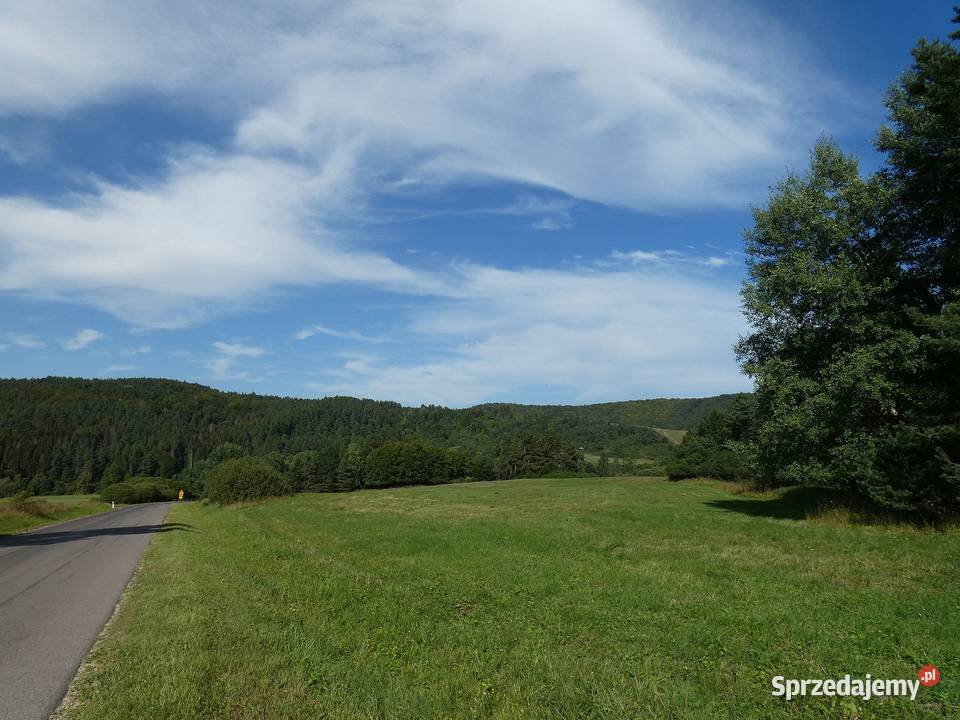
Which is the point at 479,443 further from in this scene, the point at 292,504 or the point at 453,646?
the point at 453,646

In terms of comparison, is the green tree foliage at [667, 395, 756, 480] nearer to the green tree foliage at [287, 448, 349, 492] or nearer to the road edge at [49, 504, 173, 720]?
the road edge at [49, 504, 173, 720]

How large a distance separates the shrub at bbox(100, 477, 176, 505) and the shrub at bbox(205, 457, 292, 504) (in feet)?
188

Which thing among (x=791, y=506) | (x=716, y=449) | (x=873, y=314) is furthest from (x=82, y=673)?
(x=716, y=449)

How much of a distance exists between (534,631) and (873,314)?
2263 cm

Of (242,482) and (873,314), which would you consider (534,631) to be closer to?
(873,314)

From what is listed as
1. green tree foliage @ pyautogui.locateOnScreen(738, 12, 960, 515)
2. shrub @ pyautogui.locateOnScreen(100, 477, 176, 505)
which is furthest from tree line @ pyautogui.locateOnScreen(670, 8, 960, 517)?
shrub @ pyautogui.locateOnScreen(100, 477, 176, 505)

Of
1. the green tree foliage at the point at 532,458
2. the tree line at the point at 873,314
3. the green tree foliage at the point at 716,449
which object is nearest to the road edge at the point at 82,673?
the tree line at the point at 873,314

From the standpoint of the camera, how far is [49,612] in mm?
11812

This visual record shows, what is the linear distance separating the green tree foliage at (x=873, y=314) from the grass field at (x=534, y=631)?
143 inches

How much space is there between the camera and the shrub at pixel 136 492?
100 meters

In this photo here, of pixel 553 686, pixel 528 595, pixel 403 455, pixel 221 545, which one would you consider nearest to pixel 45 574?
pixel 221 545

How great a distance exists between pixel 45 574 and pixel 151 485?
115 metres

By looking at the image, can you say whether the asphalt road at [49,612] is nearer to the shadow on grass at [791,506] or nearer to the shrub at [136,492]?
the shadow on grass at [791,506]

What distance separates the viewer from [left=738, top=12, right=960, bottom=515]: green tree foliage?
67.0ft
